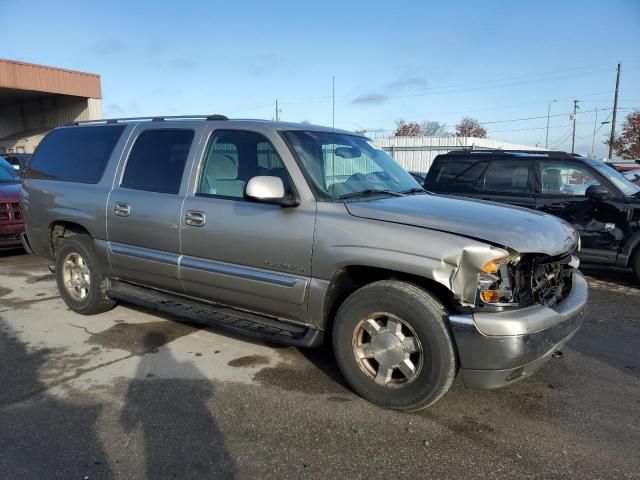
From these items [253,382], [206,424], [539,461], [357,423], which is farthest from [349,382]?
[539,461]

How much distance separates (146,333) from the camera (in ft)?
15.8

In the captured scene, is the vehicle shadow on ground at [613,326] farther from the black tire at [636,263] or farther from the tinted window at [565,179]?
the tinted window at [565,179]

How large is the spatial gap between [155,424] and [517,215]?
110 inches

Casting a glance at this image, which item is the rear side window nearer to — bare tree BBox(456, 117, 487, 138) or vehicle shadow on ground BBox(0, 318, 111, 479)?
vehicle shadow on ground BBox(0, 318, 111, 479)

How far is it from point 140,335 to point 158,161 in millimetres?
1608

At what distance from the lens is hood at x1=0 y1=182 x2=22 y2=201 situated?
807cm

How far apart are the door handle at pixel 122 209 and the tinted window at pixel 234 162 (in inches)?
33.5

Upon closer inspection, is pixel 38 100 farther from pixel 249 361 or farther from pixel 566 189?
pixel 249 361

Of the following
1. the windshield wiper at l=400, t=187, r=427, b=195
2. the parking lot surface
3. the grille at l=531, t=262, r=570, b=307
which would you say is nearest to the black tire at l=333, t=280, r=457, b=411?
the parking lot surface

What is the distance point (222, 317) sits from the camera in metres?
4.09

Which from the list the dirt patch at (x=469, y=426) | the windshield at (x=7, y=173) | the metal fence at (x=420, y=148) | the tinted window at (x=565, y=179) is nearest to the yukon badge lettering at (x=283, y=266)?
the dirt patch at (x=469, y=426)

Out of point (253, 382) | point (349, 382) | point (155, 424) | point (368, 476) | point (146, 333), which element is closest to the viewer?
point (368, 476)

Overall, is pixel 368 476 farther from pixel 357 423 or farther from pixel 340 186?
pixel 340 186

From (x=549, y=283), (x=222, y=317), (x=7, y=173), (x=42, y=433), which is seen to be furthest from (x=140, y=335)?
(x=7, y=173)
